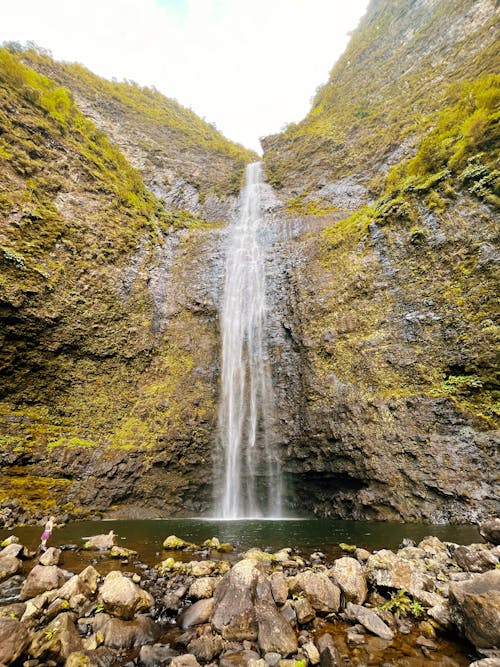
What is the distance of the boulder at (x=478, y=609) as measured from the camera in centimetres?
326

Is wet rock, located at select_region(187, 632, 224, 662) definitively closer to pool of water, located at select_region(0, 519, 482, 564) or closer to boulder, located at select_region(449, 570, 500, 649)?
boulder, located at select_region(449, 570, 500, 649)

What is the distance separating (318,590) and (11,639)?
381cm

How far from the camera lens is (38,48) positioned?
40094 mm

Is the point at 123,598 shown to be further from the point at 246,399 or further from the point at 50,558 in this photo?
the point at 246,399

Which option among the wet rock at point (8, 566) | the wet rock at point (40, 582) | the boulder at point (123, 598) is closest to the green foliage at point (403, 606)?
the boulder at point (123, 598)

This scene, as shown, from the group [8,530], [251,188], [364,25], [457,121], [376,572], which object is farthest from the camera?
[364,25]

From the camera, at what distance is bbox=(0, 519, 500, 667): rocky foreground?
3449 millimetres

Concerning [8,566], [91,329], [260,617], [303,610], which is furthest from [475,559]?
[91,329]

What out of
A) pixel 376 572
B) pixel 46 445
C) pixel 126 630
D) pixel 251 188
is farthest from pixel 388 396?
pixel 251 188

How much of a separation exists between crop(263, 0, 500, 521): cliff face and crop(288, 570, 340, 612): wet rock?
24.3 feet

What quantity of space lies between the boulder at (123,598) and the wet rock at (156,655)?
2.85ft

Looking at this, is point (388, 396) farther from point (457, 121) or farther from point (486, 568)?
point (457, 121)

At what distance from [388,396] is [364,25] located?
55.7 metres

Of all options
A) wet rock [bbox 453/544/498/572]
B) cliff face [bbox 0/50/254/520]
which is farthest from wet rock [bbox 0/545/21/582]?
wet rock [bbox 453/544/498/572]
